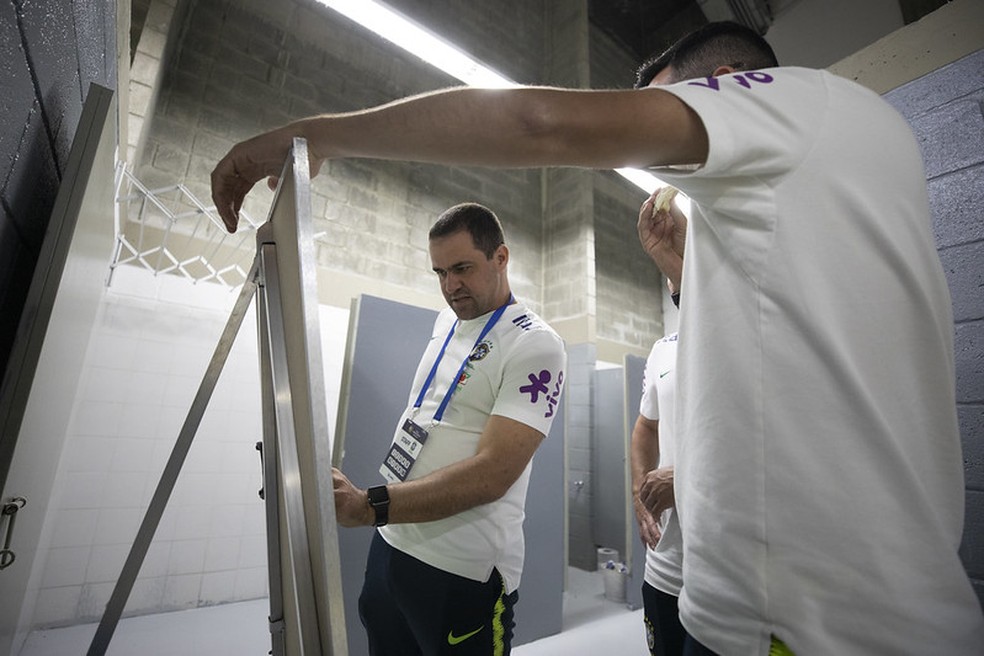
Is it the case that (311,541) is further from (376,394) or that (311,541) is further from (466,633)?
(376,394)

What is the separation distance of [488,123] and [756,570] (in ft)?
1.77

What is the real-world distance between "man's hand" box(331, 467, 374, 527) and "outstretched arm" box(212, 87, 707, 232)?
1.94 ft

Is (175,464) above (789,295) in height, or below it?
below

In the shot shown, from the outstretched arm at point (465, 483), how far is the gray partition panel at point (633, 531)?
7.27 feet

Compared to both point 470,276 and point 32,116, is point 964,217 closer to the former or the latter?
point 470,276

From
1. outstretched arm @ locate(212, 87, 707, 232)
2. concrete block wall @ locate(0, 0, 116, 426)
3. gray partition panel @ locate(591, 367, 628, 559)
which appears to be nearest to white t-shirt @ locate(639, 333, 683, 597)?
outstretched arm @ locate(212, 87, 707, 232)

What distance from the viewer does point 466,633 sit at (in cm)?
96

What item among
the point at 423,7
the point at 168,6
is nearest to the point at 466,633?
the point at 168,6

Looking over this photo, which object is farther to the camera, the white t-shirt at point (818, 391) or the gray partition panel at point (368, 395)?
the gray partition panel at point (368, 395)

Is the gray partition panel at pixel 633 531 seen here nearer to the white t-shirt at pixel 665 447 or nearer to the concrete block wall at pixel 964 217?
the white t-shirt at pixel 665 447

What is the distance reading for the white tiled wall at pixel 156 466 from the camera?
227cm

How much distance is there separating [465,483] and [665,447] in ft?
1.95

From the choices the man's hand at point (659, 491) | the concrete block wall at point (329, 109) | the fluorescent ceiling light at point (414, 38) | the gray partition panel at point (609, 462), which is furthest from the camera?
the gray partition panel at point (609, 462)

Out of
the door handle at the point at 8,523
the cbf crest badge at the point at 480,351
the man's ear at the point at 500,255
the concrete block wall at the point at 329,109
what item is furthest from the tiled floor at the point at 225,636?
the concrete block wall at the point at 329,109
